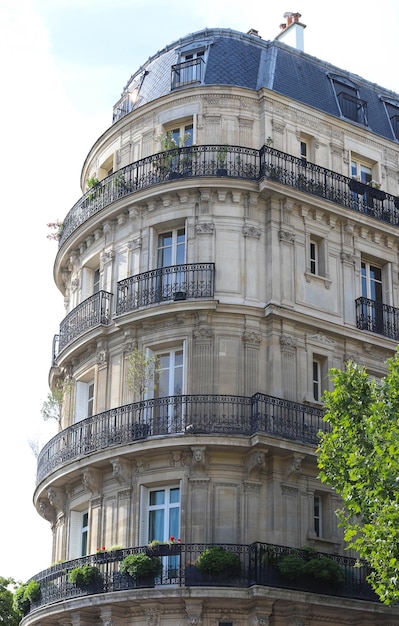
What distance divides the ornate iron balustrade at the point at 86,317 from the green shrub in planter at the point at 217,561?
23.6 ft

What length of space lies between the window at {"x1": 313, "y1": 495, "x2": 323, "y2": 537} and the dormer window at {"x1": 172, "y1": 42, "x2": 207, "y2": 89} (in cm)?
1179

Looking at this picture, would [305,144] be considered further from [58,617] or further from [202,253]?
[58,617]

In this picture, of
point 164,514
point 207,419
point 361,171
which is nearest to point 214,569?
point 164,514

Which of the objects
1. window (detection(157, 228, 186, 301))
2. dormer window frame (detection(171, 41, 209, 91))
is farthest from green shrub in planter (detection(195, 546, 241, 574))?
dormer window frame (detection(171, 41, 209, 91))

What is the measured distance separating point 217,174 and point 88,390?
680 centimetres

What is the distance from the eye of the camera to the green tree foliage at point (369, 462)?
21.4m

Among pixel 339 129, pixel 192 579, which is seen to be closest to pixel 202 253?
pixel 339 129

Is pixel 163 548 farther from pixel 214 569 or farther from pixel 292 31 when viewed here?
pixel 292 31

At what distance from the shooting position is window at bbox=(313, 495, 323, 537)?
27758 mm

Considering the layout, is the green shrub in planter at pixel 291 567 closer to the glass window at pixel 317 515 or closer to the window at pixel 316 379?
the glass window at pixel 317 515

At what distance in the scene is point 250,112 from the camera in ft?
102

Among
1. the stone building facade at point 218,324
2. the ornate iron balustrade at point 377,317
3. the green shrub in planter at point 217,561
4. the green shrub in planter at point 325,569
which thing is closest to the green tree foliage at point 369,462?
the green shrub in planter at point 325,569

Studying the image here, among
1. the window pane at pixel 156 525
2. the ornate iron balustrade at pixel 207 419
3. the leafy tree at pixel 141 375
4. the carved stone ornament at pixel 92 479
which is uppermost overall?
the leafy tree at pixel 141 375

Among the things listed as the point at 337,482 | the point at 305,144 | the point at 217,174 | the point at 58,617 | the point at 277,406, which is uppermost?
the point at 305,144
